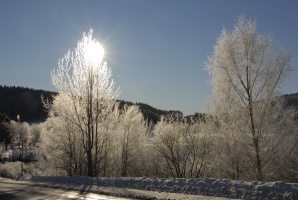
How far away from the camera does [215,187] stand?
13445 millimetres

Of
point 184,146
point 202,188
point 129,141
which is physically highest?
point 129,141

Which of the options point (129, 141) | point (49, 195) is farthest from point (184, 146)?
point (49, 195)

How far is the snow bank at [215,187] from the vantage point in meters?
11.4

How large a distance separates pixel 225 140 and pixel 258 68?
7.21m

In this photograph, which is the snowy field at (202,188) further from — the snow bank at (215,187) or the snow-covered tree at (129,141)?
the snow-covered tree at (129,141)

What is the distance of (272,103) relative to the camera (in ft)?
70.4

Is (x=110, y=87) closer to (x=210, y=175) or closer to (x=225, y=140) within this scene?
(x=225, y=140)

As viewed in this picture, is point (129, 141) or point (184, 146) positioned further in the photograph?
point (129, 141)

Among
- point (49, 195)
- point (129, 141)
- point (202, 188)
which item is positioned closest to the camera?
point (202, 188)

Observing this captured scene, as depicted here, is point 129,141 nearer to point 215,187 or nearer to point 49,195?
point 49,195

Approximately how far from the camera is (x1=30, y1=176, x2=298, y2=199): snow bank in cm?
1135

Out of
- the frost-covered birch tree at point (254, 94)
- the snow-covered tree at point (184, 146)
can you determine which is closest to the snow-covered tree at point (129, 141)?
the snow-covered tree at point (184, 146)

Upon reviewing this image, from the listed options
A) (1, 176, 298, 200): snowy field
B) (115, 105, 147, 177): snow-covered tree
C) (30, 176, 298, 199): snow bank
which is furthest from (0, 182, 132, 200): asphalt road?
(115, 105, 147, 177): snow-covered tree

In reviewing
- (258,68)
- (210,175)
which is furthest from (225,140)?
(210,175)
